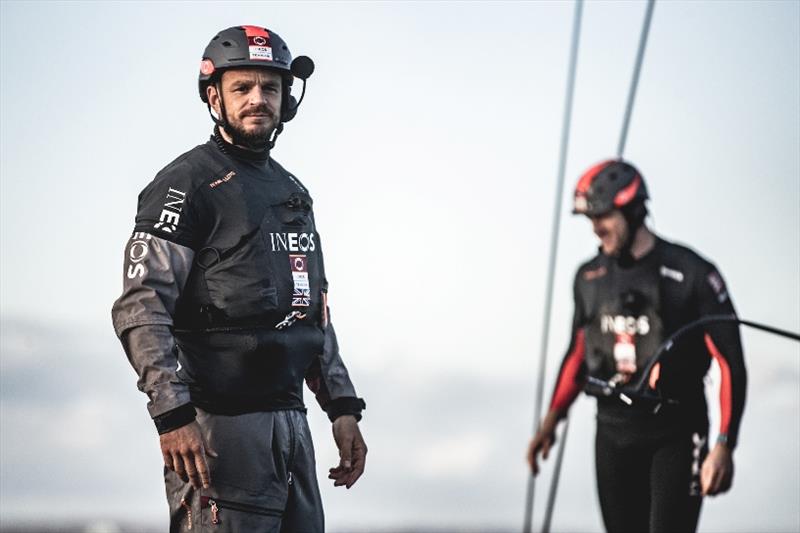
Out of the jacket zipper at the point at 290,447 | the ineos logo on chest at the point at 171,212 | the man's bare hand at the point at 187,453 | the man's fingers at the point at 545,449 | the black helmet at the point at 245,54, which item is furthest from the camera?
the man's fingers at the point at 545,449

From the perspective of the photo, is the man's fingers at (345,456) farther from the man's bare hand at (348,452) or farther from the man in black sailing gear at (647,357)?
the man in black sailing gear at (647,357)

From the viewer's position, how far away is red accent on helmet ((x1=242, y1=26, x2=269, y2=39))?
3.66 metres


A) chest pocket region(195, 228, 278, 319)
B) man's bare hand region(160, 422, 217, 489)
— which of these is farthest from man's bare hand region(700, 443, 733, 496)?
man's bare hand region(160, 422, 217, 489)

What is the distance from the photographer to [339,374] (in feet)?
12.8

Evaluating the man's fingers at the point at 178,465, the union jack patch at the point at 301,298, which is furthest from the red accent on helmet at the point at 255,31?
the man's fingers at the point at 178,465

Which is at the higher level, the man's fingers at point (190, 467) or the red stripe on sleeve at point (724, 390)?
the red stripe on sleeve at point (724, 390)

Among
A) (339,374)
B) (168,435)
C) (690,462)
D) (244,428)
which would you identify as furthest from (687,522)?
(168,435)

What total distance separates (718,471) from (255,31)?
1917 millimetres

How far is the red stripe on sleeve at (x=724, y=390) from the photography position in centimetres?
371

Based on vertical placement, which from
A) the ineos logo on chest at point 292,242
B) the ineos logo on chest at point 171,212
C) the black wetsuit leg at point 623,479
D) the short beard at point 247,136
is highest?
the short beard at point 247,136

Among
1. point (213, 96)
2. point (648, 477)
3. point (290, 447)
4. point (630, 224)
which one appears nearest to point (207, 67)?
point (213, 96)

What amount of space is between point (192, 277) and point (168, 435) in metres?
0.46

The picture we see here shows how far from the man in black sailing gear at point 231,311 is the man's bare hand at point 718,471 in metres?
1.17

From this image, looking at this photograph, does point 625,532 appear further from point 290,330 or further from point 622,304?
point 290,330
